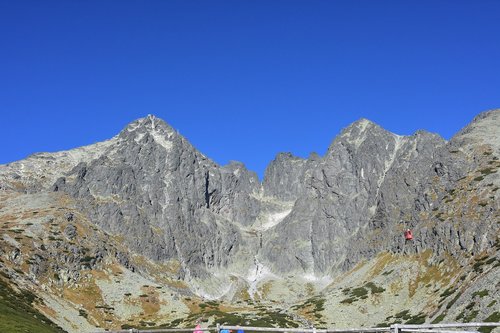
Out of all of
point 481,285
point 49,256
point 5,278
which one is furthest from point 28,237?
point 481,285

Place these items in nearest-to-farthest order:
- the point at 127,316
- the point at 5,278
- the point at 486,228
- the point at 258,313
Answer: the point at 5,278 < the point at 486,228 < the point at 127,316 < the point at 258,313

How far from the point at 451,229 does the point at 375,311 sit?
4239 centimetres

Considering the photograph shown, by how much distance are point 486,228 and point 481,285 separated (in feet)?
178

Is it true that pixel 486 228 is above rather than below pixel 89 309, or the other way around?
above

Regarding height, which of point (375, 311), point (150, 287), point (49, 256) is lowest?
point (375, 311)

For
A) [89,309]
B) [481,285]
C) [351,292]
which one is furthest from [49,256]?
[481,285]

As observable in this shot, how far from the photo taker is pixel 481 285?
10462cm

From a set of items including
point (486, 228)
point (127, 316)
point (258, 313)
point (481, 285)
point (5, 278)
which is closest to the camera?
point (481, 285)

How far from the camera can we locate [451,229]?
16912 cm

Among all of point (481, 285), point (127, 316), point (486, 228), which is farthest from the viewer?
point (127, 316)

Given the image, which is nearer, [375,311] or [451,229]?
[375,311]

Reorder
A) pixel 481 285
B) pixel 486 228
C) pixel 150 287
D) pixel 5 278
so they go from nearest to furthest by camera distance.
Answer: pixel 481 285 < pixel 5 278 < pixel 486 228 < pixel 150 287

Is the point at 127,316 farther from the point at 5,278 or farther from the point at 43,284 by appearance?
the point at 5,278

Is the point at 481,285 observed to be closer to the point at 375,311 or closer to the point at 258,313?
the point at 375,311
